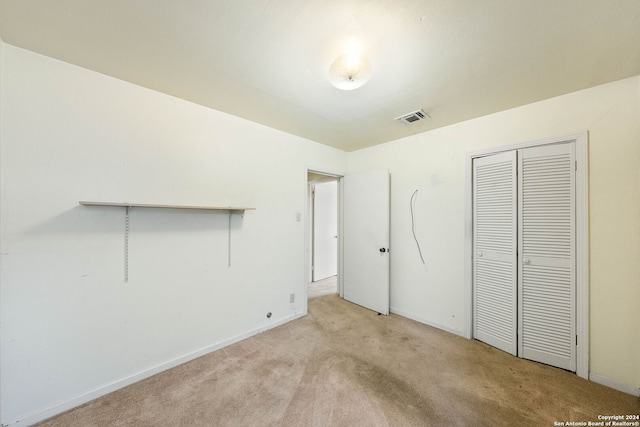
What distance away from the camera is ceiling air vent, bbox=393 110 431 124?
7.75ft

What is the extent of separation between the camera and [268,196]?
277 centimetres

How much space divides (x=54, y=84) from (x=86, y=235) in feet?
3.51

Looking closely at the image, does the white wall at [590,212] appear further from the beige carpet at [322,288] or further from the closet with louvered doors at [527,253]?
the beige carpet at [322,288]

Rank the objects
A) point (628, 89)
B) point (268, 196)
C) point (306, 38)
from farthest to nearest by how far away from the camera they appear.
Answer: point (268, 196) < point (628, 89) < point (306, 38)

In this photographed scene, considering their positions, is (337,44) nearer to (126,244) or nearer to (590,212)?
(126,244)

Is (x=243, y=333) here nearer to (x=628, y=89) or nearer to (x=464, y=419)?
(x=464, y=419)

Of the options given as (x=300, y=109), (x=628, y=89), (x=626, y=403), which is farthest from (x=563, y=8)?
(x=626, y=403)

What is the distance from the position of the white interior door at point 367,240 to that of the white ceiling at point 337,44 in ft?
4.54

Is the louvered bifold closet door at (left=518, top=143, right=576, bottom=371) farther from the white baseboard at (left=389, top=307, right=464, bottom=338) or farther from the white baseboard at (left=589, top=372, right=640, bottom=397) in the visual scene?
the white baseboard at (left=389, top=307, right=464, bottom=338)

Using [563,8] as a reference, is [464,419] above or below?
below

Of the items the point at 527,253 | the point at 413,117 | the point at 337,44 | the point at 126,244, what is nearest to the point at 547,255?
the point at 527,253

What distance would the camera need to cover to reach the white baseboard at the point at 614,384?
5.68 ft

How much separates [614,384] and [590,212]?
4.42ft

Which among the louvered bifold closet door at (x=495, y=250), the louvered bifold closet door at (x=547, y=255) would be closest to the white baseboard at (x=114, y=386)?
the louvered bifold closet door at (x=495, y=250)
